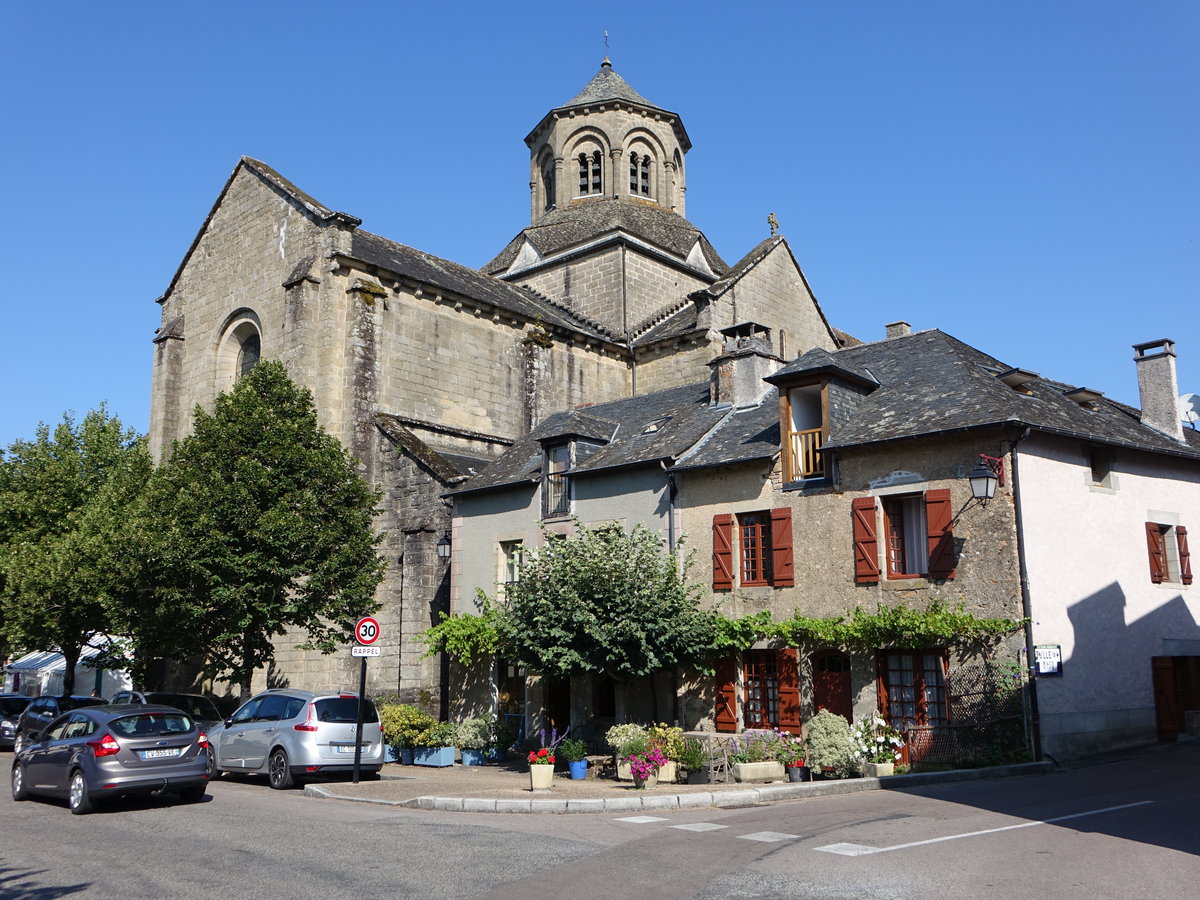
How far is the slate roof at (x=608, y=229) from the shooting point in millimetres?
35188

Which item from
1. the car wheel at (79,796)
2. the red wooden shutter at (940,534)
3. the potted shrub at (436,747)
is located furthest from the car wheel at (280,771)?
the red wooden shutter at (940,534)

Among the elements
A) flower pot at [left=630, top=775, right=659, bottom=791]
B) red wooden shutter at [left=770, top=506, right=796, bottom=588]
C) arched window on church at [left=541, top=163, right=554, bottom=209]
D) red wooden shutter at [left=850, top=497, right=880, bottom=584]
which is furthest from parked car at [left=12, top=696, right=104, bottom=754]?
arched window on church at [left=541, top=163, right=554, bottom=209]

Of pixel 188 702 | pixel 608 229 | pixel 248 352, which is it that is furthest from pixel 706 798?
pixel 608 229

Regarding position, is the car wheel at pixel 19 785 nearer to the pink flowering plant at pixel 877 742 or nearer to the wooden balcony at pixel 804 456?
the pink flowering plant at pixel 877 742

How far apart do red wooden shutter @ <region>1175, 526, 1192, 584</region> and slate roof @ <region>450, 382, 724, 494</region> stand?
8.88m

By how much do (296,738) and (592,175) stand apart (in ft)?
88.9

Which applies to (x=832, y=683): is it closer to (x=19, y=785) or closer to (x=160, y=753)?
(x=160, y=753)

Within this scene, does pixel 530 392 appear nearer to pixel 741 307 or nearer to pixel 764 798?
pixel 741 307

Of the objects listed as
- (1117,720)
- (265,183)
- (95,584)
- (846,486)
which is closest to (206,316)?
(265,183)

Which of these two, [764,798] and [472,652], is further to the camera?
[472,652]

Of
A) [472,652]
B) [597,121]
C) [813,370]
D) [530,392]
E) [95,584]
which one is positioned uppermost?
[597,121]

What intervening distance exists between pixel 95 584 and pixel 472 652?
9.69m

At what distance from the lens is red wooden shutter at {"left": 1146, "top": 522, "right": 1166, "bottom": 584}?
18.2 m

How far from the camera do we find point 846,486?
56.1 feet
